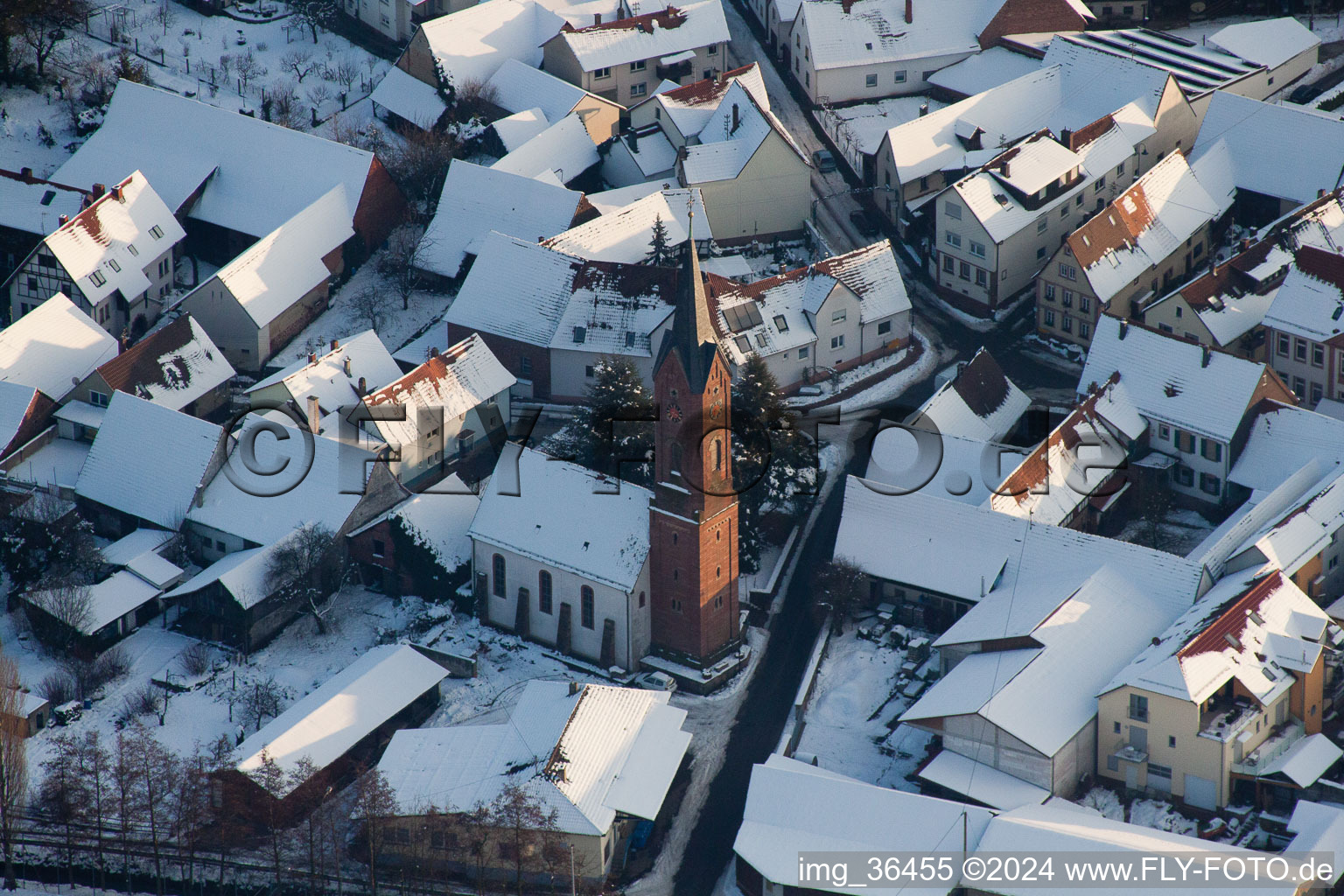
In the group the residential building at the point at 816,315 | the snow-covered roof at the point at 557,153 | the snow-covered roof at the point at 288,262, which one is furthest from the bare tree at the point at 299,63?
the residential building at the point at 816,315

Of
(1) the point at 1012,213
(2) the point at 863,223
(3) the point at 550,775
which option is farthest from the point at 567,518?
(2) the point at 863,223

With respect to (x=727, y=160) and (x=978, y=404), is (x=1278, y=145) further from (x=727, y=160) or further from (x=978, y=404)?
(x=727, y=160)

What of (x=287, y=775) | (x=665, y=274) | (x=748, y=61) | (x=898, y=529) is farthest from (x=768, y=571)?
(x=748, y=61)

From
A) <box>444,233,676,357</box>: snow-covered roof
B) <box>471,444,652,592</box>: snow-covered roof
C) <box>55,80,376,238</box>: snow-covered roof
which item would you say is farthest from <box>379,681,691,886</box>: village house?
<box>55,80,376,238</box>: snow-covered roof

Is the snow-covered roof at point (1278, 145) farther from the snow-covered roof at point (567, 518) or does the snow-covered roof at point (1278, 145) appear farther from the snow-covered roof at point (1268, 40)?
the snow-covered roof at point (567, 518)

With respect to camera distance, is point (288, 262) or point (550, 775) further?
point (288, 262)

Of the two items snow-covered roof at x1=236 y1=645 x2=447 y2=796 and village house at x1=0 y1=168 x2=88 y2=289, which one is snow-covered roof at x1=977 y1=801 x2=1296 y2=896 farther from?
village house at x1=0 y1=168 x2=88 y2=289
